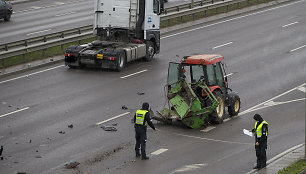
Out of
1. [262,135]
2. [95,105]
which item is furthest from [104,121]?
[262,135]

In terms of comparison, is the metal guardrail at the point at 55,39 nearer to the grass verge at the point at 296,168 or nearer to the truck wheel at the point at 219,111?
the truck wheel at the point at 219,111

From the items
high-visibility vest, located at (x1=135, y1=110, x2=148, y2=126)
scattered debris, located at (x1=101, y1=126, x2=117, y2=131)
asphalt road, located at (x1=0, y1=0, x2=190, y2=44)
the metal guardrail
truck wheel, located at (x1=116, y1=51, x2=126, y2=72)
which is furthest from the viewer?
asphalt road, located at (x1=0, y1=0, x2=190, y2=44)

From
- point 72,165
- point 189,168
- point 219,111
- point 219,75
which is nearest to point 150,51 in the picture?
point 219,75

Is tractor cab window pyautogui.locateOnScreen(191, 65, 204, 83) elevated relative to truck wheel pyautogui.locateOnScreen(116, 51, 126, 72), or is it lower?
elevated

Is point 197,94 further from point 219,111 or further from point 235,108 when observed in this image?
point 235,108

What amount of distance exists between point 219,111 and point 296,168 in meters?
5.92

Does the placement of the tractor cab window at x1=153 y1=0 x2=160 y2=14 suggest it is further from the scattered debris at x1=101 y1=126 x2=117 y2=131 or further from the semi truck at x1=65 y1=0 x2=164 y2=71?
the scattered debris at x1=101 y1=126 x2=117 y2=131

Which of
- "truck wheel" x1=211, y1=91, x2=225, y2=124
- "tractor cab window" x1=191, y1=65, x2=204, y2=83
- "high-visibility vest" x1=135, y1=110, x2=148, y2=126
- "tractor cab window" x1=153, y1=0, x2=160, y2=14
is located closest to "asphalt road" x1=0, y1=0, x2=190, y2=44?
"tractor cab window" x1=153, y1=0, x2=160, y2=14

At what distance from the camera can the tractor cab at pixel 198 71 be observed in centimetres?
2238

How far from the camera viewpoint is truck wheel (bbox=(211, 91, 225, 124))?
874 inches

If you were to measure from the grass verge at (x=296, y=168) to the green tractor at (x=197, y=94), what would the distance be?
186 inches

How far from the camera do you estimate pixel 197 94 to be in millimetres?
22234

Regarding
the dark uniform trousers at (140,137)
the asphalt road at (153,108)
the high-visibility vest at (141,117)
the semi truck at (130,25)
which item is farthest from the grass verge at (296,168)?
the semi truck at (130,25)

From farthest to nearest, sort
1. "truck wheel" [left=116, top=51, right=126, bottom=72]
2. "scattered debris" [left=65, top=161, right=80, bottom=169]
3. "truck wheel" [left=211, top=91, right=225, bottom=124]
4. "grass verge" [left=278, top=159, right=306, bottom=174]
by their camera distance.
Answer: "truck wheel" [left=116, top=51, right=126, bottom=72] → "truck wheel" [left=211, top=91, right=225, bottom=124] → "scattered debris" [left=65, top=161, right=80, bottom=169] → "grass verge" [left=278, top=159, right=306, bottom=174]
